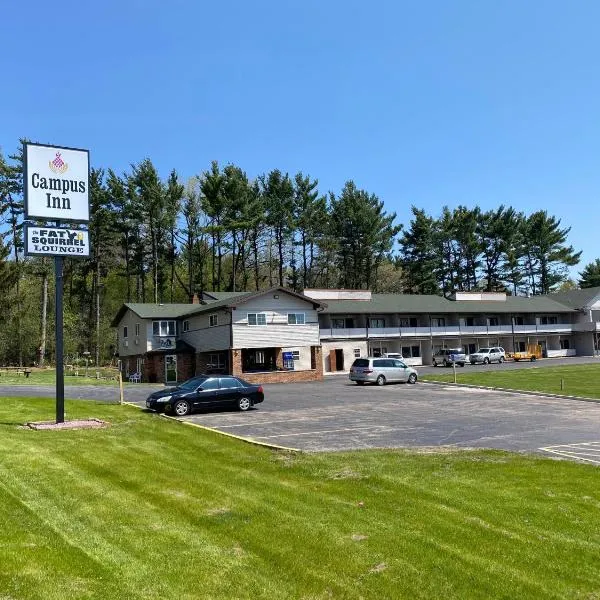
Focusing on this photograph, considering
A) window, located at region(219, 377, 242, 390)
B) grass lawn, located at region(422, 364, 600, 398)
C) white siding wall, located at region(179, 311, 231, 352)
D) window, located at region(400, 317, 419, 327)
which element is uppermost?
window, located at region(400, 317, 419, 327)

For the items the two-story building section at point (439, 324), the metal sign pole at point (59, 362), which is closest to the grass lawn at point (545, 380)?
the two-story building section at point (439, 324)

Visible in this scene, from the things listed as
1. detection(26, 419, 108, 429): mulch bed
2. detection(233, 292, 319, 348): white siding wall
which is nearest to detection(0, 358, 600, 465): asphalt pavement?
detection(26, 419, 108, 429): mulch bed

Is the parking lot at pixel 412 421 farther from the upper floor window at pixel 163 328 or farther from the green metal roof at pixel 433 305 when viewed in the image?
the green metal roof at pixel 433 305

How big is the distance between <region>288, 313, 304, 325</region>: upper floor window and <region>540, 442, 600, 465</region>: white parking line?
1307 inches

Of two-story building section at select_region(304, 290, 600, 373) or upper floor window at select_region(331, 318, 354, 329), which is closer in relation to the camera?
two-story building section at select_region(304, 290, 600, 373)

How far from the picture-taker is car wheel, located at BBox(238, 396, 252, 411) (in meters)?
24.7

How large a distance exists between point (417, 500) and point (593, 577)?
334 centimetres

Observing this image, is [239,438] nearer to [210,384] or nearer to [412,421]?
[412,421]

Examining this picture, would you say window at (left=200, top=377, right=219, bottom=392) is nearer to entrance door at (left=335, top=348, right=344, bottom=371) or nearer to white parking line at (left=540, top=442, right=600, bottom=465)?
white parking line at (left=540, top=442, right=600, bottom=465)

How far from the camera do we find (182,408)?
23.2m

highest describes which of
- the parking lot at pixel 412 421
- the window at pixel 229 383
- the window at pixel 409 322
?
the window at pixel 409 322

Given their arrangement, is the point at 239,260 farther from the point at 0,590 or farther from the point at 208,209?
the point at 0,590

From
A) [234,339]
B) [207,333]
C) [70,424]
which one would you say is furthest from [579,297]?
[70,424]

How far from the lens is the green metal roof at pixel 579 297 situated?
72688mm
